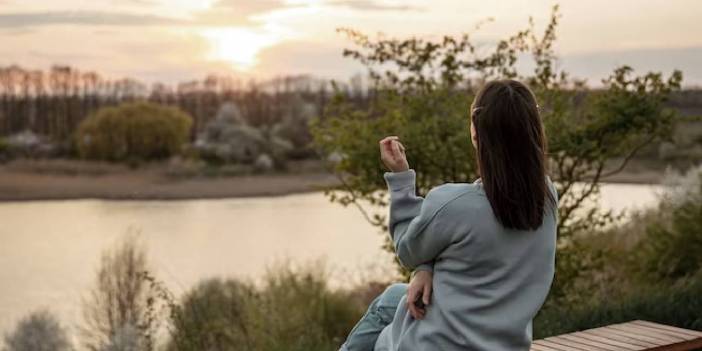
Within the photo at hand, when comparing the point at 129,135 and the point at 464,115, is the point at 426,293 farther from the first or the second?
the point at 129,135

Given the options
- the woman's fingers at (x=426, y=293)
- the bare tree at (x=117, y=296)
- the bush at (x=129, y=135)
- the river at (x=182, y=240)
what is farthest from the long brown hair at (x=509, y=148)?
the bush at (x=129, y=135)

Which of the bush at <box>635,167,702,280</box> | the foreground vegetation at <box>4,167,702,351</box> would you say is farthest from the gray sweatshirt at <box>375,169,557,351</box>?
the bush at <box>635,167,702,280</box>

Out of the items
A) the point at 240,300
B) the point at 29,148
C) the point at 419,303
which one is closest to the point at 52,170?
the point at 29,148

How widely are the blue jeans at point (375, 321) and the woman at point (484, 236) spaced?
0.60 feet

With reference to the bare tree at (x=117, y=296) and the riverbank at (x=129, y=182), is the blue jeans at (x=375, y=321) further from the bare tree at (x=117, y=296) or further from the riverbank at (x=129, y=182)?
the riverbank at (x=129, y=182)

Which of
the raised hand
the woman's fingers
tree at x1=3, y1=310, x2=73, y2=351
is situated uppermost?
the raised hand

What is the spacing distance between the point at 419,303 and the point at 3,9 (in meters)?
14.7

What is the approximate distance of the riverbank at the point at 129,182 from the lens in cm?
1748

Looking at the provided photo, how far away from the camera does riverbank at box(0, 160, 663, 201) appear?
17484mm

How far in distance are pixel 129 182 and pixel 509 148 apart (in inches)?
661

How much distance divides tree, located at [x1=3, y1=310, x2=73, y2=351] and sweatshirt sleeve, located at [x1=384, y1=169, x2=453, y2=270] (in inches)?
166

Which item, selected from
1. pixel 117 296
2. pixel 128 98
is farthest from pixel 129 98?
pixel 117 296

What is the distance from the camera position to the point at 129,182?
18.5 m

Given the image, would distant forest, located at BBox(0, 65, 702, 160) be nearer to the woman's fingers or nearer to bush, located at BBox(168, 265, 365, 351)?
bush, located at BBox(168, 265, 365, 351)
